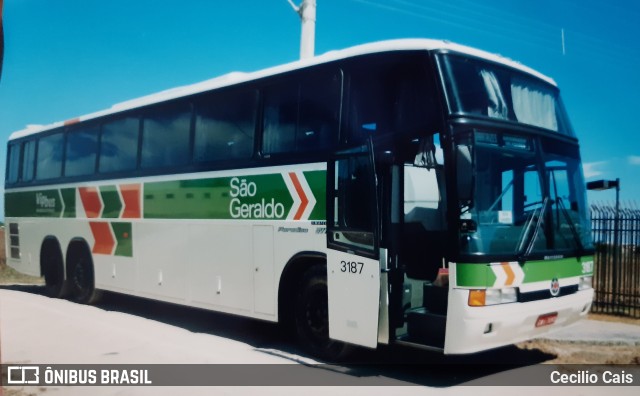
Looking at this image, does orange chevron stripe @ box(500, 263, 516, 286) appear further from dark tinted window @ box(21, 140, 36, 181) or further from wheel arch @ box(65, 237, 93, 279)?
dark tinted window @ box(21, 140, 36, 181)

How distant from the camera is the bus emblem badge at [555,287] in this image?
705 cm

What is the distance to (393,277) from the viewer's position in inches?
278

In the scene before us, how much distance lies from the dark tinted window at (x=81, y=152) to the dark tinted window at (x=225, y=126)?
13.1ft

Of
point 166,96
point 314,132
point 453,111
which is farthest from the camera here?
point 166,96

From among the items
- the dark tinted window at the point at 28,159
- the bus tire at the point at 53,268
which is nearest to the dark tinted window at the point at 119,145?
the bus tire at the point at 53,268

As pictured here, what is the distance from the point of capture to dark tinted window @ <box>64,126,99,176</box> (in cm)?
1306

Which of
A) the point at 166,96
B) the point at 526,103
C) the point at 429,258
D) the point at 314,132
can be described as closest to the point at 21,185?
the point at 166,96

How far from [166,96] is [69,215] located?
172 inches

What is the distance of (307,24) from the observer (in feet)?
50.6

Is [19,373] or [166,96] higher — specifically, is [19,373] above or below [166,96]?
below

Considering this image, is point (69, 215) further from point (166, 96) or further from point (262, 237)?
point (262, 237)

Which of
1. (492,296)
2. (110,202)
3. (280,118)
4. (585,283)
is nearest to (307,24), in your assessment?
(110,202)

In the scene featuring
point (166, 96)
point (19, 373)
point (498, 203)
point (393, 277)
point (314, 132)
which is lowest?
point (19, 373)

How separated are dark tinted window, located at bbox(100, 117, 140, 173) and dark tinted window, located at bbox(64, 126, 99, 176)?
1.32 feet
